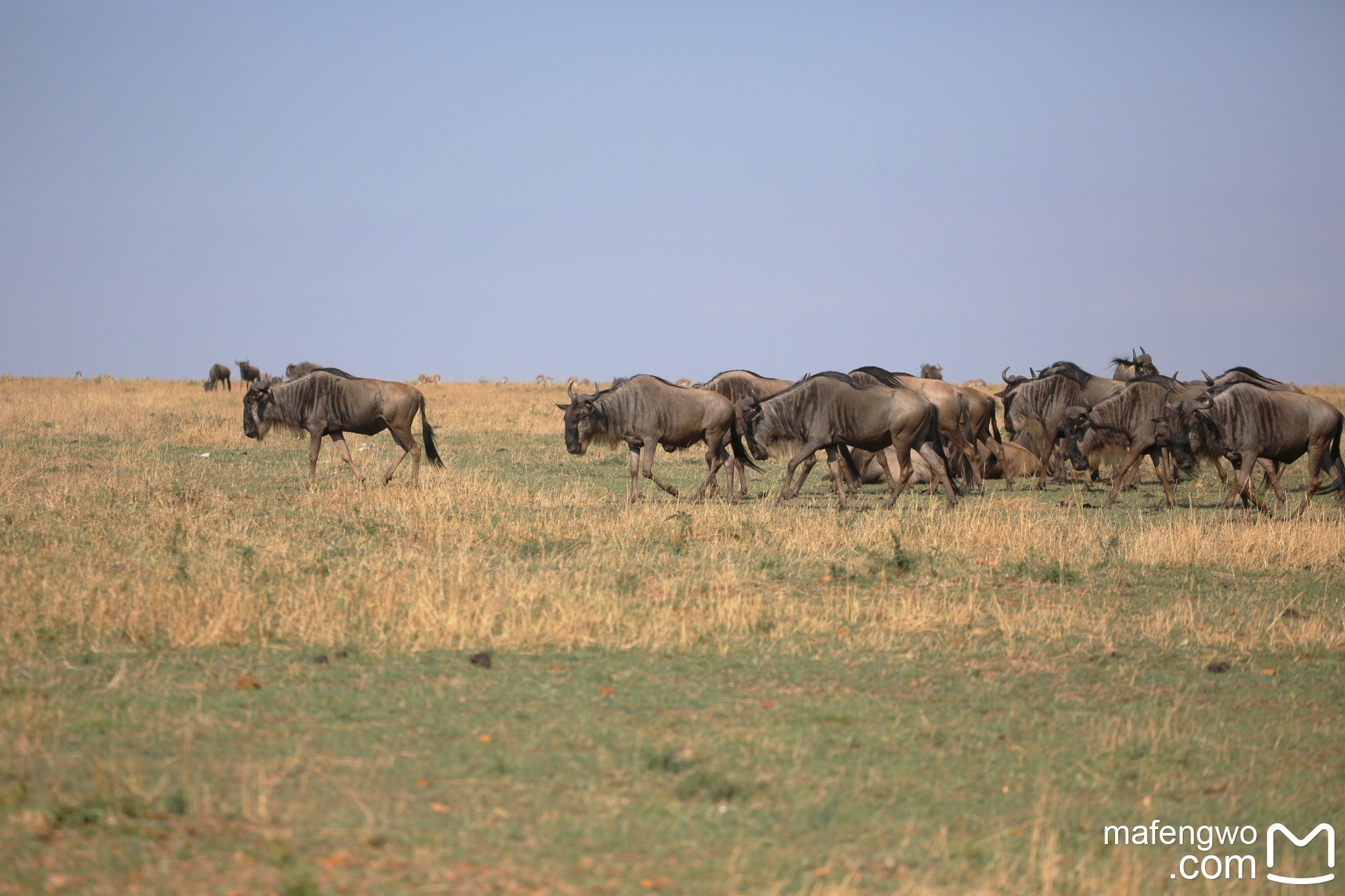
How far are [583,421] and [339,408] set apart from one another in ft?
10.2

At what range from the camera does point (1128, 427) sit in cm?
1497

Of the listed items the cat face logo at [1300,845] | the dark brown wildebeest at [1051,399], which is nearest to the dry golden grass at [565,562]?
the dark brown wildebeest at [1051,399]

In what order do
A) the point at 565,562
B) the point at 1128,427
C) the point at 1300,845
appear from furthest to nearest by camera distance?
1. the point at 1128,427
2. the point at 565,562
3. the point at 1300,845

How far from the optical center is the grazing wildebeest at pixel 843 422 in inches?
556

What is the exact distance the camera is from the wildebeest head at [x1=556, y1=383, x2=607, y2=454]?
14195 millimetres

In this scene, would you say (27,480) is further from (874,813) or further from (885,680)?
(874,813)

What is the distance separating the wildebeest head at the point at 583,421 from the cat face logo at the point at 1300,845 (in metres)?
10.4

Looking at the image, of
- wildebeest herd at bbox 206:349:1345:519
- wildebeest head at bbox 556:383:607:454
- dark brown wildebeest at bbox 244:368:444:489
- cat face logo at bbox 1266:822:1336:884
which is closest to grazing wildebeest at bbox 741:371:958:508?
wildebeest herd at bbox 206:349:1345:519

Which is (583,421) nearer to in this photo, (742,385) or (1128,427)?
(742,385)

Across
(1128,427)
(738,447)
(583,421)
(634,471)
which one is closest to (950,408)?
(1128,427)

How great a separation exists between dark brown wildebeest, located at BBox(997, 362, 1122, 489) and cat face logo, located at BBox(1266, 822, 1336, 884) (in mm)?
12733

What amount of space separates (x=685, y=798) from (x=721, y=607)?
286 centimetres

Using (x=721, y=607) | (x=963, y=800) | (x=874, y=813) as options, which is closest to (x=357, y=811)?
(x=874, y=813)

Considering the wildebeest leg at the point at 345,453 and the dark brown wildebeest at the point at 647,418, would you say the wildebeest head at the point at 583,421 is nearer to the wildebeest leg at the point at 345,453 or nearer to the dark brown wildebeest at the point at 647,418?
the dark brown wildebeest at the point at 647,418
